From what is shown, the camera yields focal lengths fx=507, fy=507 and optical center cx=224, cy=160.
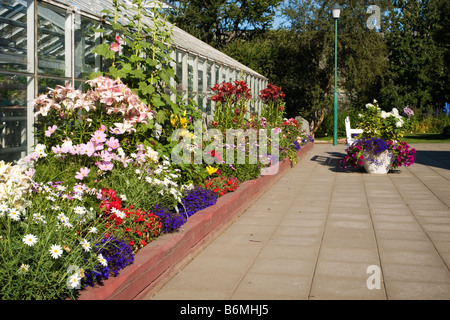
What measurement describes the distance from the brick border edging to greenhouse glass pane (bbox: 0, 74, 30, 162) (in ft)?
5.68

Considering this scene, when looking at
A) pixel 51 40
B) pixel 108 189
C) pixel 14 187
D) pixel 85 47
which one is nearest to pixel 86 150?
pixel 108 189

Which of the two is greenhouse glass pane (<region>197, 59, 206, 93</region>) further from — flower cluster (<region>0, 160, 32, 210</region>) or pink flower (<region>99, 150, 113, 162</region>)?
flower cluster (<region>0, 160, 32, 210</region>)

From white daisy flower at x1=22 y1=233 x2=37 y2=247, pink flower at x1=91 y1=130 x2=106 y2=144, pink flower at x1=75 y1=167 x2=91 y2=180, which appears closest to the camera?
white daisy flower at x1=22 y1=233 x2=37 y2=247

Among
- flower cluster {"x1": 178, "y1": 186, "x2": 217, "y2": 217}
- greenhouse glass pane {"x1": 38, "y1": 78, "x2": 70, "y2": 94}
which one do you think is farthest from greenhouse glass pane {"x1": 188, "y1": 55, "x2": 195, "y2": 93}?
greenhouse glass pane {"x1": 38, "y1": 78, "x2": 70, "y2": 94}

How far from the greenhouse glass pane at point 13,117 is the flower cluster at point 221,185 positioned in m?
2.43

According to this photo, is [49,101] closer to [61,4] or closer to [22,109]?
[22,109]

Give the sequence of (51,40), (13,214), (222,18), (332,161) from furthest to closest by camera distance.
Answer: (222,18) < (332,161) < (51,40) < (13,214)

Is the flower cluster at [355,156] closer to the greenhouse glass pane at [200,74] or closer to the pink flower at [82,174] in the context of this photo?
the greenhouse glass pane at [200,74]

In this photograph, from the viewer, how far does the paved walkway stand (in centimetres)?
391

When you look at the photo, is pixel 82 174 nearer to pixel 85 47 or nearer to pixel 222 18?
pixel 85 47

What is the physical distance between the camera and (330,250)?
5.00 meters

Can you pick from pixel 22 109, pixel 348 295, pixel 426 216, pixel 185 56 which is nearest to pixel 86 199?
pixel 22 109

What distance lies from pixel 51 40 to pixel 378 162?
7.59 meters
